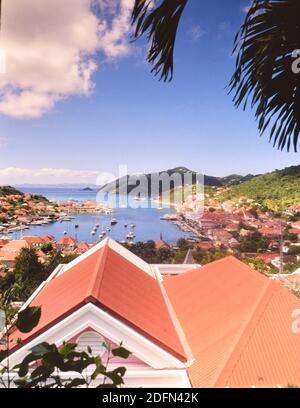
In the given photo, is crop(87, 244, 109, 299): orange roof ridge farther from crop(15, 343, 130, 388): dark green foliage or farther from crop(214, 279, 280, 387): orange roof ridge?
crop(15, 343, 130, 388): dark green foliage

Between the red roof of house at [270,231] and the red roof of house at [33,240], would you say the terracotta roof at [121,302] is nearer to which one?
the red roof of house at [33,240]

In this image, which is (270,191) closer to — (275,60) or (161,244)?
(161,244)

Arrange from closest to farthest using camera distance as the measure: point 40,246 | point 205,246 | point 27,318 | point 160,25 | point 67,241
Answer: point 27,318, point 160,25, point 40,246, point 67,241, point 205,246

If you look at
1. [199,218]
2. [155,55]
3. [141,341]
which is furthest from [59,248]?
[155,55]

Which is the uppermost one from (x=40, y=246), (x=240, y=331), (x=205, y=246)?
(x=240, y=331)

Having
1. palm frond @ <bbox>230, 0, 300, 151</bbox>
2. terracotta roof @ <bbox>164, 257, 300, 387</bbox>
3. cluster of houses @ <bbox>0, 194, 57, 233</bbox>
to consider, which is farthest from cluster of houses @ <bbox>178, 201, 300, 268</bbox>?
palm frond @ <bbox>230, 0, 300, 151</bbox>

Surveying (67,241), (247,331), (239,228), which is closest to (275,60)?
(247,331)
